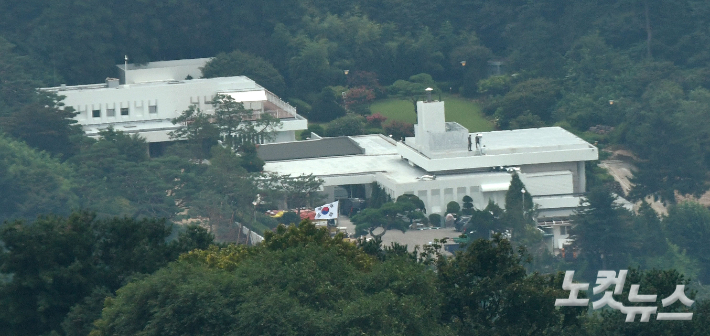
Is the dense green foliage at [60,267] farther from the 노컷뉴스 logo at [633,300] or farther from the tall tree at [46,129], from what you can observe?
the tall tree at [46,129]

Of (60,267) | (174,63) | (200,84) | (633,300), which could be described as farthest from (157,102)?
(633,300)

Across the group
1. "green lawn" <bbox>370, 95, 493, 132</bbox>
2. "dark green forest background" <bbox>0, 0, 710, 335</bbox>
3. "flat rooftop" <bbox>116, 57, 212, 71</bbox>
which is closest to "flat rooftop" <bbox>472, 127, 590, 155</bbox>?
"dark green forest background" <bbox>0, 0, 710, 335</bbox>

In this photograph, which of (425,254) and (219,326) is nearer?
(219,326)

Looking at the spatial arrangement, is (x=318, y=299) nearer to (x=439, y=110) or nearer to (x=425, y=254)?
(x=425, y=254)

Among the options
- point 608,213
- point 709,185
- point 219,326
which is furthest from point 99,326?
point 709,185

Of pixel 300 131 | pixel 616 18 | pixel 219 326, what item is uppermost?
pixel 616 18

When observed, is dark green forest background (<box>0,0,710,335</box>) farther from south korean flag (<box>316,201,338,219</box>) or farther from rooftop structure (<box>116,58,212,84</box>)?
south korean flag (<box>316,201,338,219</box>)
